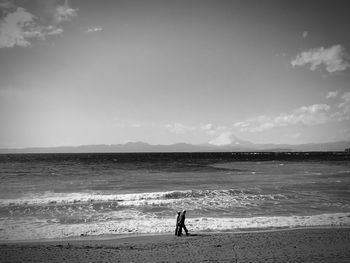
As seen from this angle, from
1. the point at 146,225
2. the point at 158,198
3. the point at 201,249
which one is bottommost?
the point at 158,198

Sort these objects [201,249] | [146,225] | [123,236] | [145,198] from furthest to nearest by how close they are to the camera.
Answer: [145,198], [146,225], [123,236], [201,249]

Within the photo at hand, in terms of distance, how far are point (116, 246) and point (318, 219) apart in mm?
14025

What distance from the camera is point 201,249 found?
11484 mm

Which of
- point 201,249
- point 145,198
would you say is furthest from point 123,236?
point 145,198

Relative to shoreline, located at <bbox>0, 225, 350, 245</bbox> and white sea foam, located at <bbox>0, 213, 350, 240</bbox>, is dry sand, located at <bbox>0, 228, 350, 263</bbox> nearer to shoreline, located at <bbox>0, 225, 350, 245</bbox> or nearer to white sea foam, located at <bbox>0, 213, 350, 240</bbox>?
shoreline, located at <bbox>0, 225, 350, 245</bbox>

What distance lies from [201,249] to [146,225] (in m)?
6.01

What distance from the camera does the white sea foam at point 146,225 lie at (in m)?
15.2

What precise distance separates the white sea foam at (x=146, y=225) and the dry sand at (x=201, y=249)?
172cm

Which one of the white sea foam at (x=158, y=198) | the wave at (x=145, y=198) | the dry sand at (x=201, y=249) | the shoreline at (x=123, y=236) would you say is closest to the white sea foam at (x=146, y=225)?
the shoreline at (x=123, y=236)

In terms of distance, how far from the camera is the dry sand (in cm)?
1039

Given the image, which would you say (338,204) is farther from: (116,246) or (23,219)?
(23,219)

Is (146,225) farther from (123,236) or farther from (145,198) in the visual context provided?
(145,198)

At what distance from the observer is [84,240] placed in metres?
13.7

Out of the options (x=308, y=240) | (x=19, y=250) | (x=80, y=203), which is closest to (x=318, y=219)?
(x=308, y=240)
